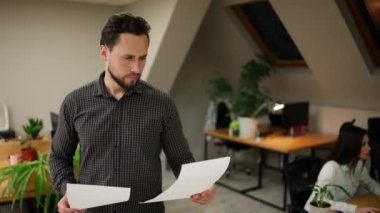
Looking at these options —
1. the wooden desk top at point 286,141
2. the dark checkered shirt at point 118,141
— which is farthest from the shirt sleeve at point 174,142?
the wooden desk top at point 286,141

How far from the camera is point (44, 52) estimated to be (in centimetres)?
493

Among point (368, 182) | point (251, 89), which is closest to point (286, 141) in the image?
point (251, 89)

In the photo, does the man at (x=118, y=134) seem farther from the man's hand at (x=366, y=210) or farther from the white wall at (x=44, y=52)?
the white wall at (x=44, y=52)

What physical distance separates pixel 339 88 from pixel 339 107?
0.31m

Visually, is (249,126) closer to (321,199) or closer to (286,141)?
(286,141)

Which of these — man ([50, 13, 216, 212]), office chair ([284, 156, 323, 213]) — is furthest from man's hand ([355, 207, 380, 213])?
man ([50, 13, 216, 212])

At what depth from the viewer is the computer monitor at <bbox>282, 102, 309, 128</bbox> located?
464 centimetres

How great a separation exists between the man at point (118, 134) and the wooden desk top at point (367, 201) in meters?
1.42

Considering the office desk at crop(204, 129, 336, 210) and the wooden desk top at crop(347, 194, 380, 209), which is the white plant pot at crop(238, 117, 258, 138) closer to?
the office desk at crop(204, 129, 336, 210)

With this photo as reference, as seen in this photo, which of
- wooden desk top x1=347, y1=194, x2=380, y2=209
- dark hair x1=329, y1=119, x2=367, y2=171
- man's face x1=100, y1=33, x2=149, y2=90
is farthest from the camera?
dark hair x1=329, y1=119, x2=367, y2=171

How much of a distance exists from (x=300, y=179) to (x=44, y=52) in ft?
12.9

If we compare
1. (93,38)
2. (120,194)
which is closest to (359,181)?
(120,194)

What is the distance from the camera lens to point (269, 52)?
5227mm

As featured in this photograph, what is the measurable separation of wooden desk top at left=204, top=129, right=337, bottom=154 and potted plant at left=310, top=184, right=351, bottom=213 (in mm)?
1818
